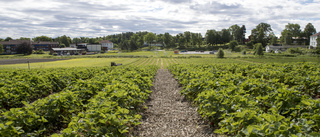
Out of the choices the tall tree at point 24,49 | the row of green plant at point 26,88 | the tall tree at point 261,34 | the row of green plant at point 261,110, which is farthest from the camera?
the tall tree at point 261,34

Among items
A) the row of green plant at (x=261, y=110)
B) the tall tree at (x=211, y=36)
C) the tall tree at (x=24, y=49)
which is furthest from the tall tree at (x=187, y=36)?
the row of green plant at (x=261, y=110)

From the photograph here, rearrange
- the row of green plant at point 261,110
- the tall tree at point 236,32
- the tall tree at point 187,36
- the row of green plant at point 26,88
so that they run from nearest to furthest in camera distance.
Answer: the row of green plant at point 261,110 < the row of green plant at point 26,88 < the tall tree at point 236,32 < the tall tree at point 187,36

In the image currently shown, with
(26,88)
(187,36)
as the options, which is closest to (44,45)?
(187,36)

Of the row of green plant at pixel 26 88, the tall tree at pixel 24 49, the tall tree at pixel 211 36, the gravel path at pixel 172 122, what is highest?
the tall tree at pixel 211 36

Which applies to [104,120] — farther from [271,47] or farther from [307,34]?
[307,34]

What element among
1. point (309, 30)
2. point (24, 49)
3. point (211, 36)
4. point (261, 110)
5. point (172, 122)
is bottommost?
point (172, 122)

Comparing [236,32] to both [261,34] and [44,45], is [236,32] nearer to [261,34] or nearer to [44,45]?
[261,34]

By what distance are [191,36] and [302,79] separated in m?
148

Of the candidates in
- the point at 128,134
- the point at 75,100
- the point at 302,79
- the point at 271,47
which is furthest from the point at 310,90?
the point at 271,47

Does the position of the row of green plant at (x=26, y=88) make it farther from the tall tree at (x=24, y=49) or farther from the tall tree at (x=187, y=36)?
the tall tree at (x=187, y=36)

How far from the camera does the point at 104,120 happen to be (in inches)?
215

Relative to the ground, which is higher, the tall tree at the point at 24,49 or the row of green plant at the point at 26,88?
the tall tree at the point at 24,49

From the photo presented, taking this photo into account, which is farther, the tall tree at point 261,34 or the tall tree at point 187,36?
the tall tree at point 187,36

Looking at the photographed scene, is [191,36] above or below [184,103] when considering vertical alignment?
above
